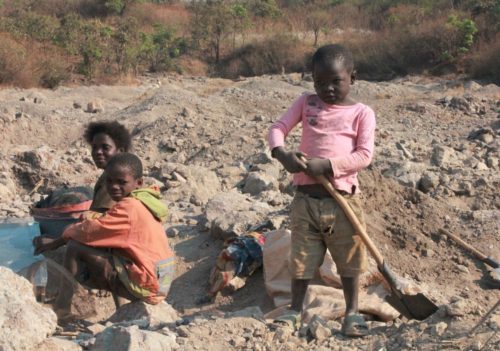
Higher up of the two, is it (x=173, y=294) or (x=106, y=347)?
(x=106, y=347)

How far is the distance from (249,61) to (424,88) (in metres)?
7.30

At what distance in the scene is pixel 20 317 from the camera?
2.88m

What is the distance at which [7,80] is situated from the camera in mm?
14844

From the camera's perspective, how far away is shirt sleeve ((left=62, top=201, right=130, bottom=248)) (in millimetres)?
3553

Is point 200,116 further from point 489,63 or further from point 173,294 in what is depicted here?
point 489,63

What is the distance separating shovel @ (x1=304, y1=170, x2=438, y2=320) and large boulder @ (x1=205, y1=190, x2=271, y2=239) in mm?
1658

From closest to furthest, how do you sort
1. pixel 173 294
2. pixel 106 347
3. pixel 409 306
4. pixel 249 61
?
pixel 106 347, pixel 409 306, pixel 173 294, pixel 249 61

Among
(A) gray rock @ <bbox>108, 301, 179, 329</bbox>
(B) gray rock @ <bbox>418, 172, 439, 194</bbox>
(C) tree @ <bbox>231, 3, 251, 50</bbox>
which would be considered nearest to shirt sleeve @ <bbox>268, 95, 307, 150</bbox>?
(A) gray rock @ <bbox>108, 301, 179, 329</bbox>

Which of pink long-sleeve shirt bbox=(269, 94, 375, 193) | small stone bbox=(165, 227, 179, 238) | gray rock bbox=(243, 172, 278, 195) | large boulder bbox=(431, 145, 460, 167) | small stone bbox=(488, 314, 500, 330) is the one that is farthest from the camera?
large boulder bbox=(431, 145, 460, 167)

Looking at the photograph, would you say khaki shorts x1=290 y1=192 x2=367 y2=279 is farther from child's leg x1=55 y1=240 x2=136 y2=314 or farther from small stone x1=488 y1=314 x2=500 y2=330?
child's leg x1=55 y1=240 x2=136 y2=314

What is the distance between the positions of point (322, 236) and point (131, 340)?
3.31ft

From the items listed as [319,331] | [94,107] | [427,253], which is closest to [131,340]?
[319,331]

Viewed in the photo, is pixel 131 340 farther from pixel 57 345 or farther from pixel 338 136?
pixel 338 136

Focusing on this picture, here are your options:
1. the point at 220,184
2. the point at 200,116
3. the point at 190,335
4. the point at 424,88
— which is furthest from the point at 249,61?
the point at 190,335
